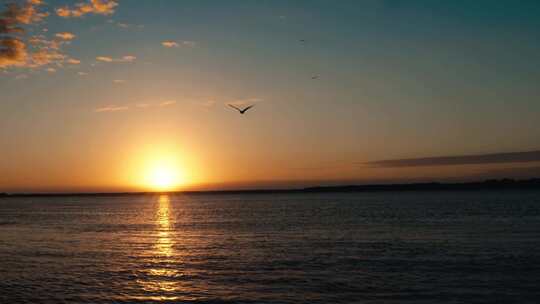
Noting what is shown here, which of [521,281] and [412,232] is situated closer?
[521,281]

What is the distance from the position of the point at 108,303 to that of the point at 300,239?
27.6m

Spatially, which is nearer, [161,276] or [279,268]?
[161,276]

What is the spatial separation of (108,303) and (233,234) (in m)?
32.5

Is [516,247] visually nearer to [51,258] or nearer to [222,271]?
[222,271]

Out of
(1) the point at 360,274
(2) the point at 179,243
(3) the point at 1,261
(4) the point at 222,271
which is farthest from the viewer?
(2) the point at 179,243

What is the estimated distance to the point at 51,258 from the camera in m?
36.5

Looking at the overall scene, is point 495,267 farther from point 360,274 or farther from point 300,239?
point 300,239

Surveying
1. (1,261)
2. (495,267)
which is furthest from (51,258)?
(495,267)

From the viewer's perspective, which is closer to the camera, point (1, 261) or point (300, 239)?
point (1, 261)

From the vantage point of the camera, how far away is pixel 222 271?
29906mm

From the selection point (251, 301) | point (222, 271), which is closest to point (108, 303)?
point (251, 301)

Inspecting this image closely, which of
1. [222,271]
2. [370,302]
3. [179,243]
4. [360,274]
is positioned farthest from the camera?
[179,243]

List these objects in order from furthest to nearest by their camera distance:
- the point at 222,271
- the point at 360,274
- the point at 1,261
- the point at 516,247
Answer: the point at 516,247
the point at 1,261
the point at 222,271
the point at 360,274

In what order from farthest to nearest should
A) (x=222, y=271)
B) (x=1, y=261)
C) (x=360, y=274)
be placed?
(x=1, y=261)
(x=222, y=271)
(x=360, y=274)
